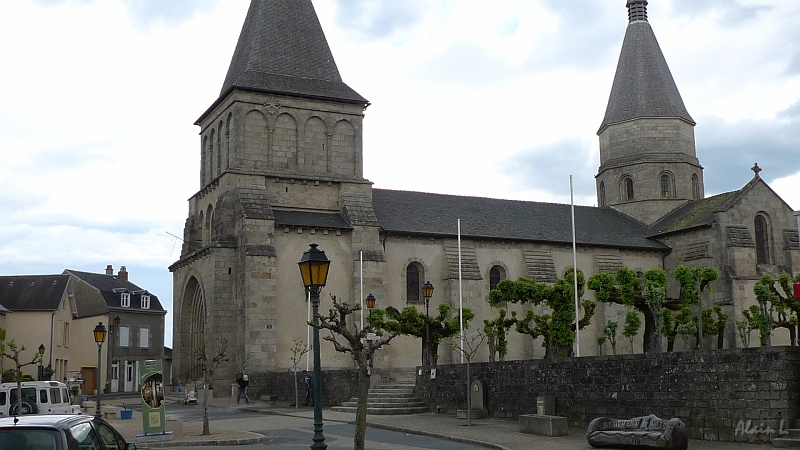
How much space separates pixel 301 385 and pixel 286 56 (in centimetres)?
1874

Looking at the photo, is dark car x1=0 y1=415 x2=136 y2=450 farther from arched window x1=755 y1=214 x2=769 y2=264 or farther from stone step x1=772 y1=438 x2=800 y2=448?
arched window x1=755 y1=214 x2=769 y2=264

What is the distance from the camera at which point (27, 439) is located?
28.4ft

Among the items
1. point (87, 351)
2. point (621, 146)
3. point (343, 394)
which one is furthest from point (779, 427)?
point (87, 351)

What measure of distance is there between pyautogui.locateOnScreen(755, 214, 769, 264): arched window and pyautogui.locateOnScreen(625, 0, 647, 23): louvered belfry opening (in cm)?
1685

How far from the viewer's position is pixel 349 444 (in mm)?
20359

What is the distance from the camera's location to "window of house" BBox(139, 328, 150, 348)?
62.8 meters

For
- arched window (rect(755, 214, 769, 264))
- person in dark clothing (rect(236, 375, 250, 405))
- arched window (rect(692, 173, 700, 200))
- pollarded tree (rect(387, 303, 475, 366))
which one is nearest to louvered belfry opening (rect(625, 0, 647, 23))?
arched window (rect(692, 173, 700, 200))

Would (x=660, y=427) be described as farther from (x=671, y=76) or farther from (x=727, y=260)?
(x=671, y=76)

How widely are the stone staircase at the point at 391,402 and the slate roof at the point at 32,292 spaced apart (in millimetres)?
30015

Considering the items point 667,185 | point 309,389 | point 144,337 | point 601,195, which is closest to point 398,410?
point 309,389

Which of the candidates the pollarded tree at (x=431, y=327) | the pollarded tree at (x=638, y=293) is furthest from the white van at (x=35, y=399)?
the pollarded tree at (x=638, y=293)

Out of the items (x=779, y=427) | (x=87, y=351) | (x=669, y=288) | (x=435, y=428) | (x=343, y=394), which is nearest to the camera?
(x=779, y=427)

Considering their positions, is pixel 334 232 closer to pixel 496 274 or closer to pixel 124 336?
pixel 496 274

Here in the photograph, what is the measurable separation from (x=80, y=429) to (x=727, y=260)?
42.0m
